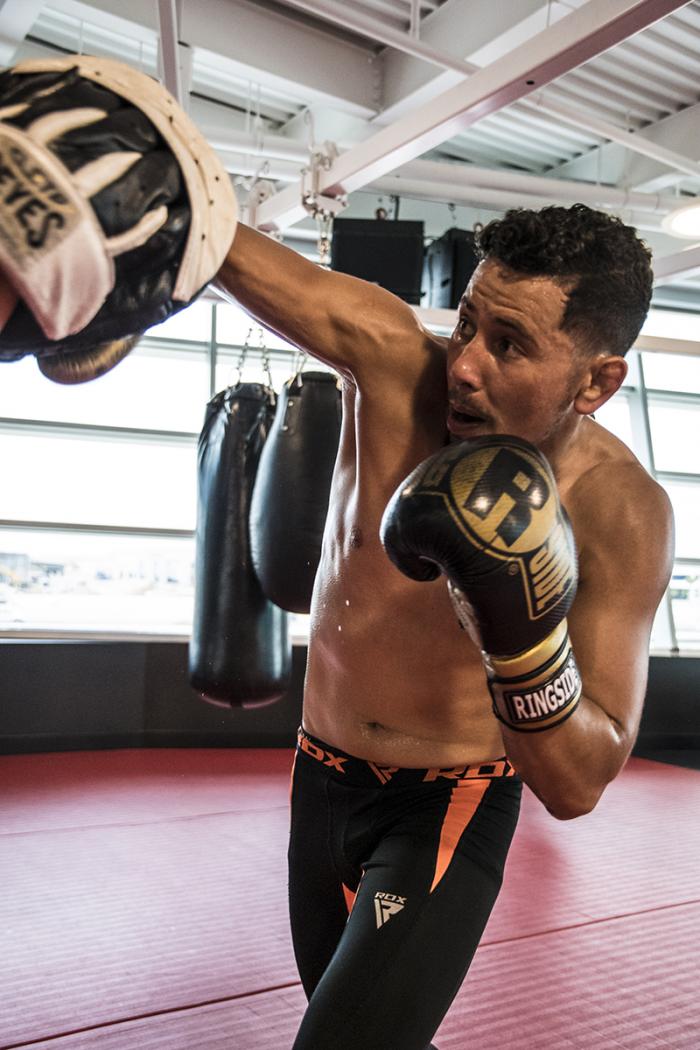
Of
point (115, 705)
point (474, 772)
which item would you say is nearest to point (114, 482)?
point (115, 705)

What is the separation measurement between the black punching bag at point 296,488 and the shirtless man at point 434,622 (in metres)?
1.63

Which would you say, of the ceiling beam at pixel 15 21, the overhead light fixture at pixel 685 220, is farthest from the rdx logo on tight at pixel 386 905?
the ceiling beam at pixel 15 21

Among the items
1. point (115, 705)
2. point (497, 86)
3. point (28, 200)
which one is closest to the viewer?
point (28, 200)

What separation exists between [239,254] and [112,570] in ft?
18.1

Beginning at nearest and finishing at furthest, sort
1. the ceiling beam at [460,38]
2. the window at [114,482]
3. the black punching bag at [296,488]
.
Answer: the black punching bag at [296,488]
the ceiling beam at [460,38]
the window at [114,482]

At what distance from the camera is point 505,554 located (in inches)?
45.3

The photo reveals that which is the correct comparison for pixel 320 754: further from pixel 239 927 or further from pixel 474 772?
pixel 239 927

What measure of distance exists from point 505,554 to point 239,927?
2.34 m

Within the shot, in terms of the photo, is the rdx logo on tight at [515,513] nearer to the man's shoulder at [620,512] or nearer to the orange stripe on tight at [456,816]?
the man's shoulder at [620,512]

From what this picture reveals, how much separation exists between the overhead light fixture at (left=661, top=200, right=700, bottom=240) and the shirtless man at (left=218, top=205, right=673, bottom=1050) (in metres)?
2.21

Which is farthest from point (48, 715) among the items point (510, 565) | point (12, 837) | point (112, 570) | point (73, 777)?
point (510, 565)

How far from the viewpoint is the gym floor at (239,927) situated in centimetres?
246

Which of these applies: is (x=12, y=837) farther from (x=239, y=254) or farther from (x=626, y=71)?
(x=626, y=71)

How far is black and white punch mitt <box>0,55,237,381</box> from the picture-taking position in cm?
76
